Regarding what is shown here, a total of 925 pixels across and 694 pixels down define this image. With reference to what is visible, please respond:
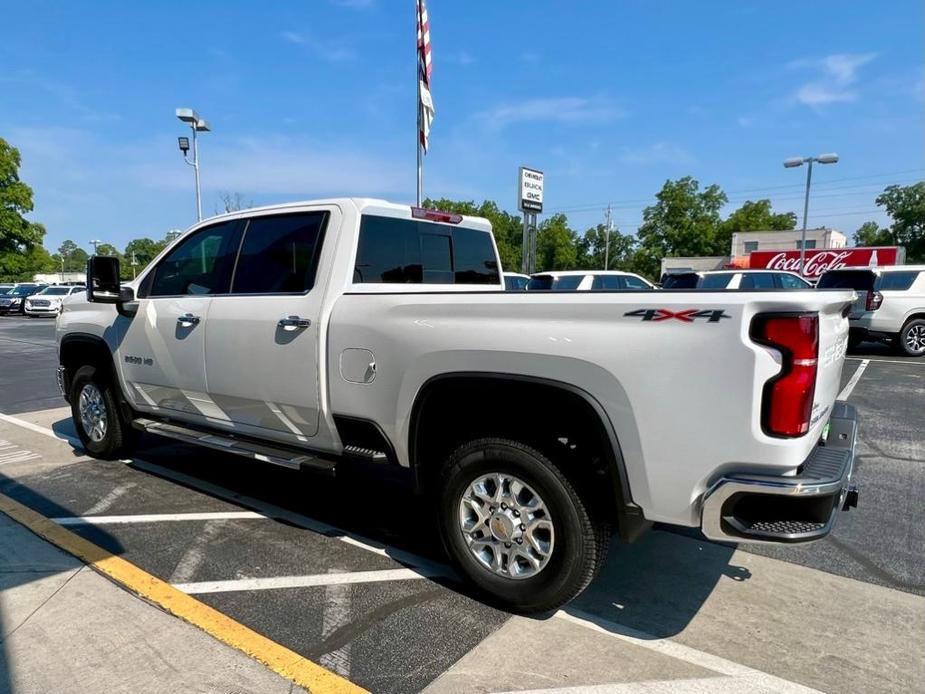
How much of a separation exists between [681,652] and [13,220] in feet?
191

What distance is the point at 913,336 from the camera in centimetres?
1183

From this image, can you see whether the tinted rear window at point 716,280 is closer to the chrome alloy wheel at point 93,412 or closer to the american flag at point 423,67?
the american flag at point 423,67

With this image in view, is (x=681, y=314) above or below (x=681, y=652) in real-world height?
above

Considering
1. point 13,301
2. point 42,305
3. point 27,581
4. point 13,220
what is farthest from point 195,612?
point 13,220

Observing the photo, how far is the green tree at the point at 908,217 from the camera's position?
61.2 m

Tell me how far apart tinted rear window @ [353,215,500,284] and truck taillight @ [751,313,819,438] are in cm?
228

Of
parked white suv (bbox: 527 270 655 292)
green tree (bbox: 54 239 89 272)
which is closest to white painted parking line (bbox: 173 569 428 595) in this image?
parked white suv (bbox: 527 270 655 292)

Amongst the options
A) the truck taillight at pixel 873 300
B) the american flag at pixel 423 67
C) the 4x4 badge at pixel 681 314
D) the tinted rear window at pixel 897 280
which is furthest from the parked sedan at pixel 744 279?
the 4x4 badge at pixel 681 314

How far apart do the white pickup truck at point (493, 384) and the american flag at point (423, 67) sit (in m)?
8.83

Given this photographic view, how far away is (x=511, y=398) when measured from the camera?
2.80 metres

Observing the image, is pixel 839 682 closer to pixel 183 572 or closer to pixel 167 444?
pixel 183 572

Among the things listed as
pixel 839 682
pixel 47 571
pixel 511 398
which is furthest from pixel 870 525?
pixel 47 571

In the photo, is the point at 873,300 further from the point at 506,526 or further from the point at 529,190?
the point at 529,190

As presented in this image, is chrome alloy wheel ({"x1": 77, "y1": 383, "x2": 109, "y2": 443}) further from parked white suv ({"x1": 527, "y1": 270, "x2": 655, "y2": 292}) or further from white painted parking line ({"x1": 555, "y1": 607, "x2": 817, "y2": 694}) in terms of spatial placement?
parked white suv ({"x1": 527, "y1": 270, "x2": 655, "y2": 292})
